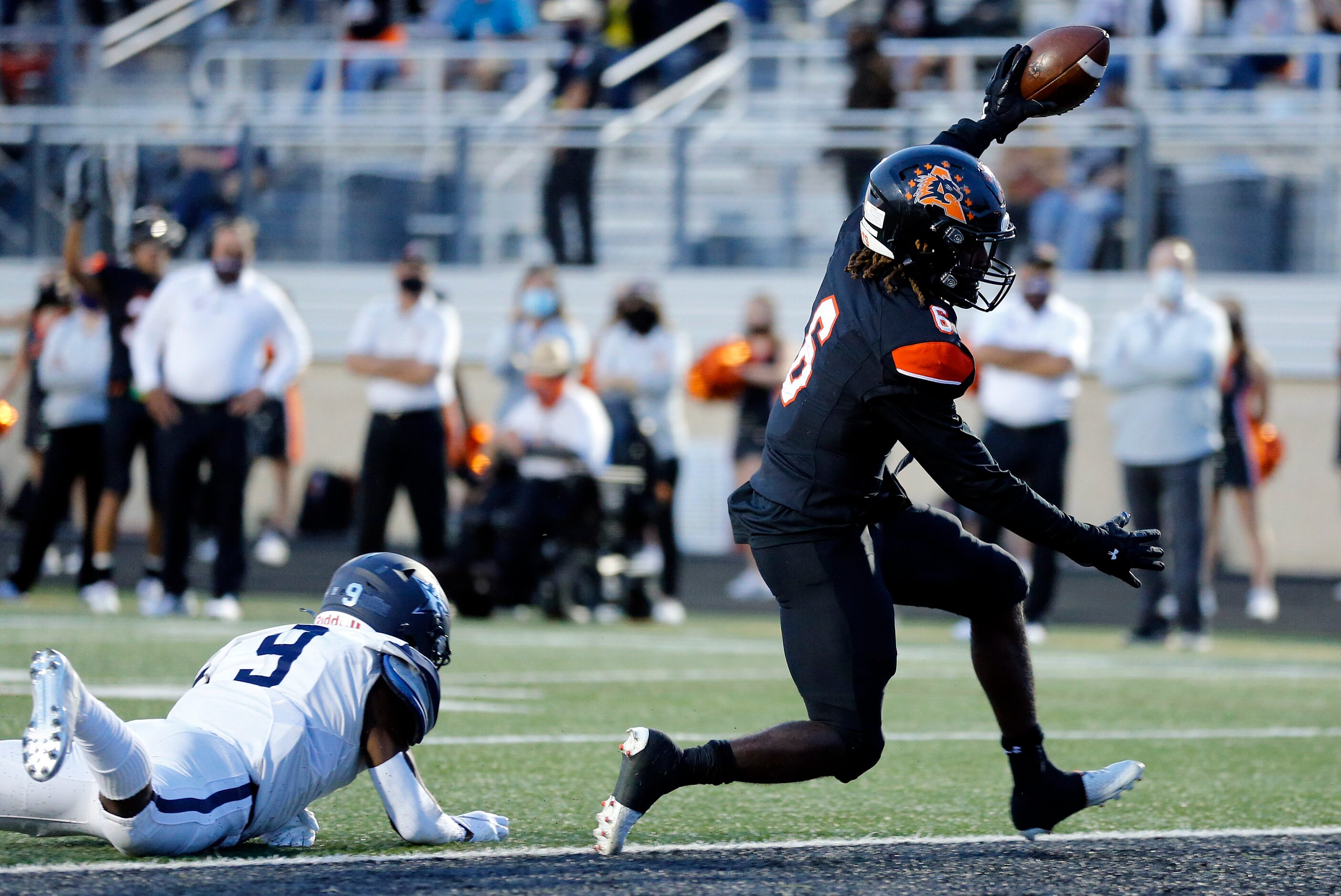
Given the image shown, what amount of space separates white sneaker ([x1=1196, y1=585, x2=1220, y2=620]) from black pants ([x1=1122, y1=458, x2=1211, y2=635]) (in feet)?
0.12

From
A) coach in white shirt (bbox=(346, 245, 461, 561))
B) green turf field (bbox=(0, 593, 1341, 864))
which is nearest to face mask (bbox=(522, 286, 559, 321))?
coach in white shirt (bbox=(346, 245, 461, 561))

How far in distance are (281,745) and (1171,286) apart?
7.40m

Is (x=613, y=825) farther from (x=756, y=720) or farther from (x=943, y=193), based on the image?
(x=756, y=720)

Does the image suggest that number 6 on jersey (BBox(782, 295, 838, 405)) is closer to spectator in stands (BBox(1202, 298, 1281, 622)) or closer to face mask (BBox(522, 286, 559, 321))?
spectator in stands (BBox(1202, 298, 1281, 622))

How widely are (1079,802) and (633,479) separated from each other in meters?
7.38

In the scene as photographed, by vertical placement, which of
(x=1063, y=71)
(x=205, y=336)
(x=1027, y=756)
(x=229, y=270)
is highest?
(x=1063, y=71)

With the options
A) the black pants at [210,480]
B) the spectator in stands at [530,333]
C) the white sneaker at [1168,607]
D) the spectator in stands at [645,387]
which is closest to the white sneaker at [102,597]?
the black pants at [210,480]

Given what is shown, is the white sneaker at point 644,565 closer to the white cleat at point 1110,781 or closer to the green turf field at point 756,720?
the green turf field at point 756,720

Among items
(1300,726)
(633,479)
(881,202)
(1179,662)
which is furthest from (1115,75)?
(881,202)

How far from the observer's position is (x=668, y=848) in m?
4.55

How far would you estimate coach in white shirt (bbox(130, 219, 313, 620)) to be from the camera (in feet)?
34.2

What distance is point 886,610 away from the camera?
449 centimetres

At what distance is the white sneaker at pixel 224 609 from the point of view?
1038 cm

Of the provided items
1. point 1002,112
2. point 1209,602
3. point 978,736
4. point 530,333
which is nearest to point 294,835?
point 1002,112
